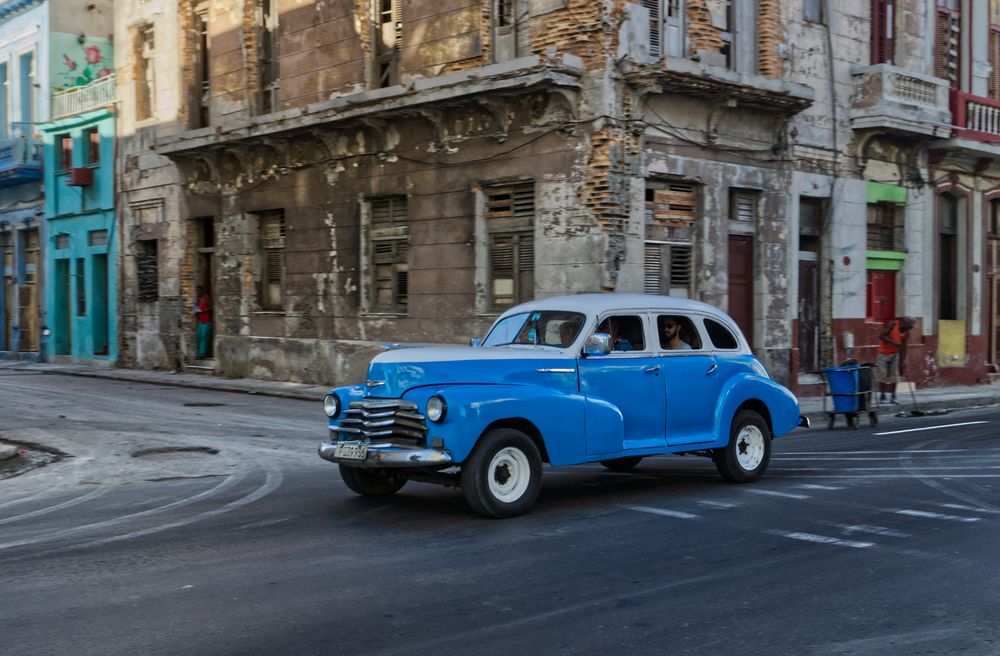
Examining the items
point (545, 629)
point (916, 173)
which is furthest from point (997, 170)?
point (545, 629)

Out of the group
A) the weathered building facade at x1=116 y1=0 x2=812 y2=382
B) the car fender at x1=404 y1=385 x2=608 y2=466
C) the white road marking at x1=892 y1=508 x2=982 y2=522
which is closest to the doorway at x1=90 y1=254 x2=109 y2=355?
the weathered building facade at x1=116 y1=0 x2=812 y2=382

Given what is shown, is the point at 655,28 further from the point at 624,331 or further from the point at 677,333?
the point at 624,331

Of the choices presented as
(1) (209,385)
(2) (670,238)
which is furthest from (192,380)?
(2) (670,238)

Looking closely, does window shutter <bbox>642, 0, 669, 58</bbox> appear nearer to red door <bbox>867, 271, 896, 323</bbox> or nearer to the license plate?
red door <bbox>867, 271, 896, 323</bbox>

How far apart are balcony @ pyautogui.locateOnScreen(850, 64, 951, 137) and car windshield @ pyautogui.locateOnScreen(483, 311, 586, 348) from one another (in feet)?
47.6

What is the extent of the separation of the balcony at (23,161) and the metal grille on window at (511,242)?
20.6m

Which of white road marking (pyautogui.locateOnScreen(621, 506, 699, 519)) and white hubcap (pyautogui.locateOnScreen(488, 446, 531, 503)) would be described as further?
white road marking (pyautogui.locateOnScreen(621, 506, 699, 519))

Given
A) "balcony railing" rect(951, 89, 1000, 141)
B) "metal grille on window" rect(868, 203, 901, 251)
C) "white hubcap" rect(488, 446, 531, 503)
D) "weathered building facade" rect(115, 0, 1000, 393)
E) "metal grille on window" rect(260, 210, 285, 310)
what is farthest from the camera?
"metal grille on window" rect(260, 210, 285, 310)

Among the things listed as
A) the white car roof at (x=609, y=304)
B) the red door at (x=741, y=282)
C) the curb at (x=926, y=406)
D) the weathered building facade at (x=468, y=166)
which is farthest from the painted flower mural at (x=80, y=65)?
the white car roof at (x=609, y=304)

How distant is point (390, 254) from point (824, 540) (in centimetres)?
1498

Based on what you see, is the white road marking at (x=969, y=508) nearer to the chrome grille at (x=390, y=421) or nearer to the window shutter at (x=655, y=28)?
the chrome grille at (x=390, y=421)

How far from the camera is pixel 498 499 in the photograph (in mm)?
8453

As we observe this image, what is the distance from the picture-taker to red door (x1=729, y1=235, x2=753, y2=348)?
20.1m

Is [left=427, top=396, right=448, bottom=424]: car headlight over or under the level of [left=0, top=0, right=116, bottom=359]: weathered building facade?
under
